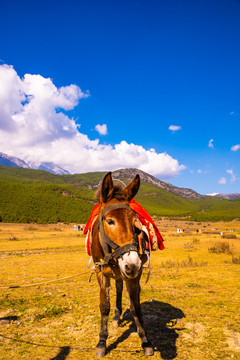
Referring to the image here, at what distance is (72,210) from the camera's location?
233 ft

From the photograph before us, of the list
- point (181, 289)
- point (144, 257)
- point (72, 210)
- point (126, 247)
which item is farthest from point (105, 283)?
point (72, 210)

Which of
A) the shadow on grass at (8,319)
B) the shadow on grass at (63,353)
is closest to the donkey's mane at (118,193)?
the shadow on grass at (63,353)

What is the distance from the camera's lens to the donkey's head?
9.58ft

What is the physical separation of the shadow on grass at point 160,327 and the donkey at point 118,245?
37cm

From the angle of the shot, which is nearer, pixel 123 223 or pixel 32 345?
pixel 123 223

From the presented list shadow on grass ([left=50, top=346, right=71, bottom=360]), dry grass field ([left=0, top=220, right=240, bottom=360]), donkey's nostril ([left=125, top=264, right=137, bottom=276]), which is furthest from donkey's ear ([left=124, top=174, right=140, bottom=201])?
shadow on grass ([left=50, top=346, right=71, bottom=360])

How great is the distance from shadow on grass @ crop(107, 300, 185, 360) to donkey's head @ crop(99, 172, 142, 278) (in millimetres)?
2169

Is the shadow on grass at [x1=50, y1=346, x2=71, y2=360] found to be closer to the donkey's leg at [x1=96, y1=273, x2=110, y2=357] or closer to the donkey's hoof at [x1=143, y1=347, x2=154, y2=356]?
the donkey's leg at [x1=96, y1=273, x2=110, y2=357]

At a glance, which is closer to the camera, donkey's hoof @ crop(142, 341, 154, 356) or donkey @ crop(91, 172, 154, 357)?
donkey @ crop(91, 172, 154, 357)

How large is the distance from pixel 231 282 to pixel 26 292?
775 cm

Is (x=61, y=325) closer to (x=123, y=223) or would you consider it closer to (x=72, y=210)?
(x=123, y=223)

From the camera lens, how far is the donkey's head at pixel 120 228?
2.92m

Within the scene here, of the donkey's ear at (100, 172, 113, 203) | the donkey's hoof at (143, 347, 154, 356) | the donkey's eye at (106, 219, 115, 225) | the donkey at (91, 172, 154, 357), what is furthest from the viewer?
the donkey's hoof at (143, 347, 154, 356)

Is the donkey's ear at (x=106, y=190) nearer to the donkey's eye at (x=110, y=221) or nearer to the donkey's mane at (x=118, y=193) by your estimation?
the donkey's mane at (x=118, y=193)
